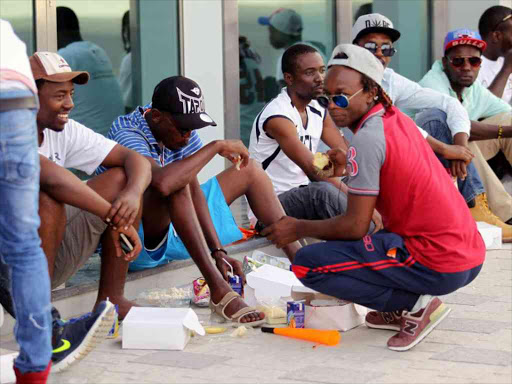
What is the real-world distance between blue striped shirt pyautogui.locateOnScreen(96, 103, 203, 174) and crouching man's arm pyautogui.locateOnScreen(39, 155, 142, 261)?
789mm

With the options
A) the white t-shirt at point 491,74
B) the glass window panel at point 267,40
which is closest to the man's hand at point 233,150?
the glass window panel at point 267,40

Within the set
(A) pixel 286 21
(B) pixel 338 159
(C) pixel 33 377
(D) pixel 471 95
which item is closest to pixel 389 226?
(B) pixel 338 159

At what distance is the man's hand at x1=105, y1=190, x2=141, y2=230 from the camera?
3.94m

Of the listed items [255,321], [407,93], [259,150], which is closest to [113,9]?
[259,150]

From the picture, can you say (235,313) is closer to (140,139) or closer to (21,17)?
(140,139)

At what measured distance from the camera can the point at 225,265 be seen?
4.70 metres

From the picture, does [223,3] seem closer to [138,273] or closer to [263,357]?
[138,273]

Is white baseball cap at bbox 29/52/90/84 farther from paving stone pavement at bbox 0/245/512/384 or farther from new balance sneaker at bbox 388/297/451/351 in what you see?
new balance sneaker at bbox 388/297/451/351

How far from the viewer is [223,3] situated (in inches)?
305

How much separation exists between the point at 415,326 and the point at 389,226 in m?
0.44

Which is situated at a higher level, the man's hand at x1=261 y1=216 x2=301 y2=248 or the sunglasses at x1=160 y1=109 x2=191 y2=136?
the sunglasses at x1=160 y1=109 x2=191 y2=136

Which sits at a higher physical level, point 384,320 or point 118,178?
point 118,178

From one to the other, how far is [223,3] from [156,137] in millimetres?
3182

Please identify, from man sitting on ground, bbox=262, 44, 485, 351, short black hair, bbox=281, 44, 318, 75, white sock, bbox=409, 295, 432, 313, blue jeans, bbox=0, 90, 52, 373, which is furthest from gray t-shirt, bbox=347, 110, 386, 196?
short black hair, bbox=281, 44, 318, 75
